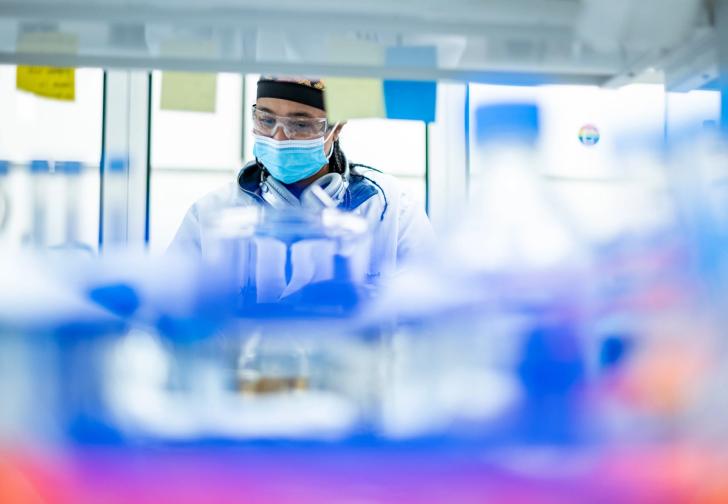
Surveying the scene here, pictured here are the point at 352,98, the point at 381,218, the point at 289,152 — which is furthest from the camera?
the point at 381,218

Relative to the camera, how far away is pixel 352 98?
0.74 metres

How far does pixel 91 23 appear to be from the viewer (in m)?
0.70

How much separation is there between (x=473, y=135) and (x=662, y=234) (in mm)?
216

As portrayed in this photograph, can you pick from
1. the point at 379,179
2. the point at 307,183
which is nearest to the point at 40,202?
the point at 307,183

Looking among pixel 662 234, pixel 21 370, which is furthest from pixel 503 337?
pixel 21 370

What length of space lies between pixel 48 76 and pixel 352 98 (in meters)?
0.37

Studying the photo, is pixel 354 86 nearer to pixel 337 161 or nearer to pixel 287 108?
pixel 287 108

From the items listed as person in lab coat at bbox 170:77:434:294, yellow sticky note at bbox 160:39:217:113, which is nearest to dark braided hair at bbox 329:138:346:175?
person in lab coat at bbox 170:77:434:294

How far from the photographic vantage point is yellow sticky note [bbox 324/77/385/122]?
735 mm

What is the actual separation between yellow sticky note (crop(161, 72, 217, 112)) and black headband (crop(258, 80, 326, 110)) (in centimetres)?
41

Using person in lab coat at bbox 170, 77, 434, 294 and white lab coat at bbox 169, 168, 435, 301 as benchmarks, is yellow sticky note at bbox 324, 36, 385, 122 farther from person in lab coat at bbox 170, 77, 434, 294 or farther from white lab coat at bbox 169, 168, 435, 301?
white lab coat at bbox 169, 168, 435, 301

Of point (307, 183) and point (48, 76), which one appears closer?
point (48, 76)

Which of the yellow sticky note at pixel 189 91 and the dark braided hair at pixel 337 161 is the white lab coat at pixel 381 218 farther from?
the yellow sticky note at pixel 189 91

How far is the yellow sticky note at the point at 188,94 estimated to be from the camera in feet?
2.55
